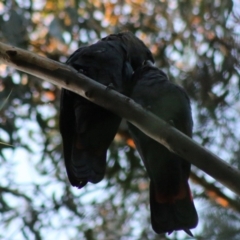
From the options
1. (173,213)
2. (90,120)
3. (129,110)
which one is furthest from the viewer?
(90,120)

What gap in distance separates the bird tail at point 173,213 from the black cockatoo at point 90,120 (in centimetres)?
31

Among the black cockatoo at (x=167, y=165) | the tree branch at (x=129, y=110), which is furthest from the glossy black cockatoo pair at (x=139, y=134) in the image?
the tree branch at (x=129, y=110)

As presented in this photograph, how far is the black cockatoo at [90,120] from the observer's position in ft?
10.7

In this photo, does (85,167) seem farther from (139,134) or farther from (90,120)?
(139,134)

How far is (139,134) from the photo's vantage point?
3426 mm

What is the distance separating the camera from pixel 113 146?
569cm

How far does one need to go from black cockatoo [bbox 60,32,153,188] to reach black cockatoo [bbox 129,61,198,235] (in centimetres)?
16

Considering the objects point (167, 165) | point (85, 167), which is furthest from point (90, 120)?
point (167, 165)

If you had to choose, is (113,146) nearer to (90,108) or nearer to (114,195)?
(114,195)

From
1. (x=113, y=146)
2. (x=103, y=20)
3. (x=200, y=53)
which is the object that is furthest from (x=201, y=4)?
(x=113, y=146)

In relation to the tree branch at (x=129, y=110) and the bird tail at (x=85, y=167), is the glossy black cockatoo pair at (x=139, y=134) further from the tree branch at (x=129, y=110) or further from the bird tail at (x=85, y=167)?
the tree branch at (x=129, y=110)

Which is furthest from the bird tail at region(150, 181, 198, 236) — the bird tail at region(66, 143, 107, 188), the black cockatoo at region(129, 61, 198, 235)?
the bird tail at region(66, 143, 107, 188)

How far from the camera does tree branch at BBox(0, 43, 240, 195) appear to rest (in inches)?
104

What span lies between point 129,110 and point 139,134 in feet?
1.98
